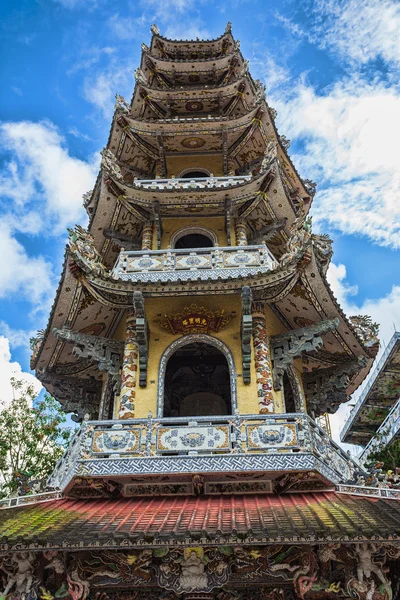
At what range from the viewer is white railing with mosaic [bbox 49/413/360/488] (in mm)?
10453

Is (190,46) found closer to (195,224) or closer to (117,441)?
(195,224)

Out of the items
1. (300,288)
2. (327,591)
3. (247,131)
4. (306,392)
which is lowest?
(327,591)

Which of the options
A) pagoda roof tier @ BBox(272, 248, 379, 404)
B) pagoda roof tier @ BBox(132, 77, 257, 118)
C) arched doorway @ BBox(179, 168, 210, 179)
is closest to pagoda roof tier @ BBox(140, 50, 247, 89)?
pagoda roof tier @ BBox(132, 77, 257, 118)

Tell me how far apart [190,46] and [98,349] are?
14162mm

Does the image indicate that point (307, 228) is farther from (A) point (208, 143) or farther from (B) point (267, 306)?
(A) point (208, 143)

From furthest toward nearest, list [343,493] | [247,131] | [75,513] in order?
[247,131]
[343,493]
[75,513]

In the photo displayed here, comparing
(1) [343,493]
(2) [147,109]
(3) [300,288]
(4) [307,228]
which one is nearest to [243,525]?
(1) [343,493]

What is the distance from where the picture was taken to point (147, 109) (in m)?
19.7

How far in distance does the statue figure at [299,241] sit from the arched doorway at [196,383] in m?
3.97

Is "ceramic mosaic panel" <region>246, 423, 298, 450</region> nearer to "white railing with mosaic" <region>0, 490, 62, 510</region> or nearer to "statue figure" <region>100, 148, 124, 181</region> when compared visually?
"white railing with mosaic" <region>0, 490, 62, 510</region>

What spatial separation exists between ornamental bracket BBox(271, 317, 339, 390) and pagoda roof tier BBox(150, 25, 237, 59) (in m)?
13.3

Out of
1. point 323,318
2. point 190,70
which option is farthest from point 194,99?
point 323,318

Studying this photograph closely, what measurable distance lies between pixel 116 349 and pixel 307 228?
18.6 ft

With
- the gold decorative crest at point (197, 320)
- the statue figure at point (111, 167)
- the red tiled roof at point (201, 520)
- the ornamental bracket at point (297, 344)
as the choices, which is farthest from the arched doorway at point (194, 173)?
the red tiled roof at point (201, 520)
